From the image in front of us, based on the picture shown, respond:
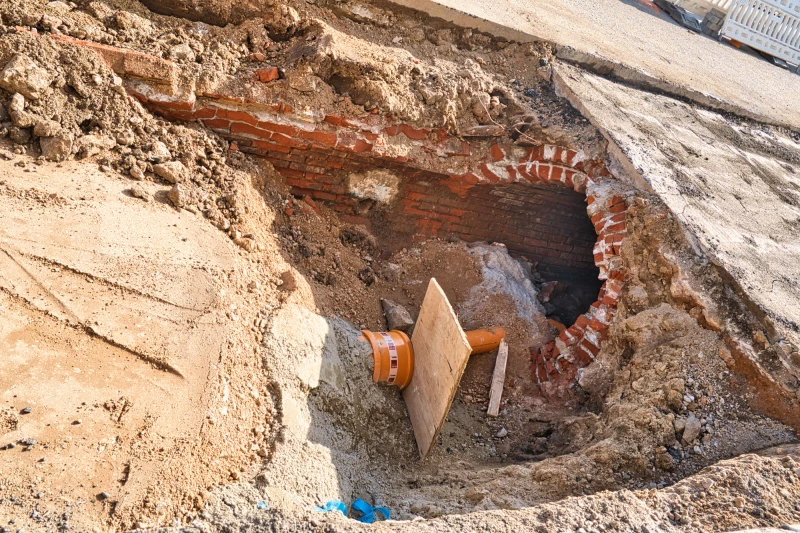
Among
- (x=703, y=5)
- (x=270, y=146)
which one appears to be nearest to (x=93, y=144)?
(x=270, y=146)

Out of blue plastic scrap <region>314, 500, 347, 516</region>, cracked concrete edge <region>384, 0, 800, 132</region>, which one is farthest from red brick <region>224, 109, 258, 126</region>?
blue plastic scrap <region>314, 500, 347, 516</region>

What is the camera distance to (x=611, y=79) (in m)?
5.38

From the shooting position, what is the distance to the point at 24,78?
3.20 m

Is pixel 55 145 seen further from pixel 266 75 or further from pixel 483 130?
pixel 483 130

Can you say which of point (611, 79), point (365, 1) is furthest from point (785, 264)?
point (365, 1)

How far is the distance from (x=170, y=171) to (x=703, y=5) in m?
8.06

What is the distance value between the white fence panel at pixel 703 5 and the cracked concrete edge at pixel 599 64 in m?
3.05

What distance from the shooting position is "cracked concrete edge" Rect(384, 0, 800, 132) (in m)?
4.79

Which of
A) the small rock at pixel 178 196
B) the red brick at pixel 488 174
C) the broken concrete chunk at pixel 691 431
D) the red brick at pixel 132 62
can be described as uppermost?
the red brick at pixel 132 62

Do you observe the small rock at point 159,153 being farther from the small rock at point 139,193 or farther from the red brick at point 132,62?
the red brick at point 132,62

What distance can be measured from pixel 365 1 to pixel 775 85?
5.47 metres

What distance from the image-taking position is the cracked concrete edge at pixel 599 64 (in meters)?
4.79

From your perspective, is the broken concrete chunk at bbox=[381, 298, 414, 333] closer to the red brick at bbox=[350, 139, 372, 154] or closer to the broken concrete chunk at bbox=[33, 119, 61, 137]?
the red brick at bbox=[350, 139, 372, 154]

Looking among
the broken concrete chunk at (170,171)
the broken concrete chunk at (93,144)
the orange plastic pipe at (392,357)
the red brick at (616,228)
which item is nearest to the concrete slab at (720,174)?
the red brick at (616,228)
